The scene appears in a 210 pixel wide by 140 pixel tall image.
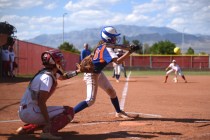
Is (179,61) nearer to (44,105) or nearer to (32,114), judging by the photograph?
(32,114)

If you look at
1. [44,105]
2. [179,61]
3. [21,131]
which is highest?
[44,105]

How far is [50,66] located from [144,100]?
233 inches

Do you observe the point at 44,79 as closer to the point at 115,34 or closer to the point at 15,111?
the point at 115,34

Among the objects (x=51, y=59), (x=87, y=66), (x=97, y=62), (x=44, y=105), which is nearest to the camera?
(x=44, y=105)

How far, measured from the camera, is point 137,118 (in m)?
7.96

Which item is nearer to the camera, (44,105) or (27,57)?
(44,105)

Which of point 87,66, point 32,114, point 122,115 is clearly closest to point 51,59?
point 32,114

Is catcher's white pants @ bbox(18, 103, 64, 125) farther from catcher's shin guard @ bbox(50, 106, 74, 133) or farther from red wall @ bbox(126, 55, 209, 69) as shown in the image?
red wall @ bbox(126, 55, 209, 69)

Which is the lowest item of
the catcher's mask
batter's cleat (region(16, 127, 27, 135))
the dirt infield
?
the dirt infield

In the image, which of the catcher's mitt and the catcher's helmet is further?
the catcher's helmet

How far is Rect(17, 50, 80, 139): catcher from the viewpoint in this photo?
5.63m

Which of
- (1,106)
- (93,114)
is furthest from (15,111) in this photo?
(93,114)

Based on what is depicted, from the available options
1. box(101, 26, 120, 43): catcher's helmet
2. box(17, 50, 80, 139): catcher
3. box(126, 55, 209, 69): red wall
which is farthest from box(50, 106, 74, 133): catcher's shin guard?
box(126, 55, 209, 69): red wall

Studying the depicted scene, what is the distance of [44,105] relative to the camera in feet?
18.4
